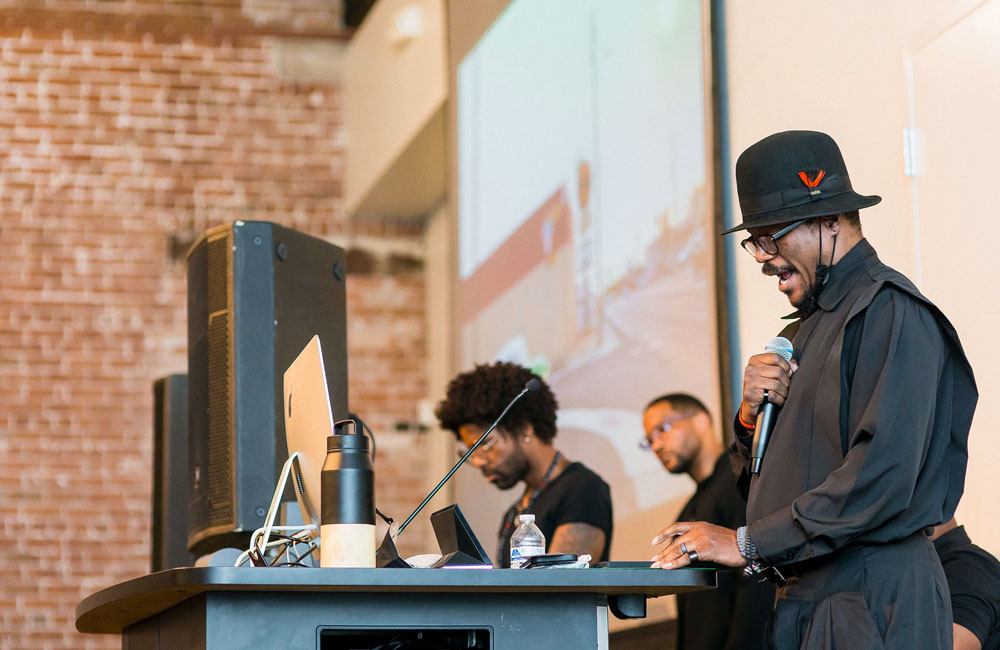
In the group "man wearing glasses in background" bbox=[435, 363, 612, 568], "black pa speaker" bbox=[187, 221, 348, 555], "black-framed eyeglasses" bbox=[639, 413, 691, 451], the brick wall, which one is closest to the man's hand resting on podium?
"black pa speaker" bbox=[187, 221, 348, 555]

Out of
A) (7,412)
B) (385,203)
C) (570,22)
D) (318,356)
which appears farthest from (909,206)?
(7,412)

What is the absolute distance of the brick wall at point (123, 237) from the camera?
647 cm

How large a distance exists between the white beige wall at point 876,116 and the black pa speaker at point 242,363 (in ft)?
4.26

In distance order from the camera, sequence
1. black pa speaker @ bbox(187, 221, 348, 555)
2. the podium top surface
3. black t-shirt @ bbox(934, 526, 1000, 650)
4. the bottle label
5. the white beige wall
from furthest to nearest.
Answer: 1. the white beige wall
2. black pa speaker @ bbox(187, 221, 348, 555)
3. black t-shirt @ bbox(934, 526, 1000, 650)
4. the bottle label
5. the podium top surface

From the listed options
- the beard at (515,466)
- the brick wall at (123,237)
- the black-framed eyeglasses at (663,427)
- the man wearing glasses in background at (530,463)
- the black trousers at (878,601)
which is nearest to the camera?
the black trousers at (878,601)

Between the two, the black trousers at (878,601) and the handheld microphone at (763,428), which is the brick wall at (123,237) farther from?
the black trousers at (878,601)

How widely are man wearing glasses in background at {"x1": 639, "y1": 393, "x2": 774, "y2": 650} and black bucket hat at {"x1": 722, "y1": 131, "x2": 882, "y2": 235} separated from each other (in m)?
1.19

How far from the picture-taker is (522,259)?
5.14 metres

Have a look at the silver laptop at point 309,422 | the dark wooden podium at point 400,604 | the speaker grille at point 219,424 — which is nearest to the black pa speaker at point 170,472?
the speaker grille at point 219,424

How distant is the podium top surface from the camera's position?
5.19ft

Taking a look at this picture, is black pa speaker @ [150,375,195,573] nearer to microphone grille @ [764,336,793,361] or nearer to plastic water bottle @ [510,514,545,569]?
plastic water bottle @ [510,514,545,569]

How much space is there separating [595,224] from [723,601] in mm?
1721

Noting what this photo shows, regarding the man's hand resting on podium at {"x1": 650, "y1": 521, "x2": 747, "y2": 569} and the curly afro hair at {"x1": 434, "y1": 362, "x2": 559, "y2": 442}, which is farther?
the curly afro hair at {"x1": 434, "y1": 362, "x2": 559, "y2": 442}

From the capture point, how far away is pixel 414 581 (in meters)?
1.62
